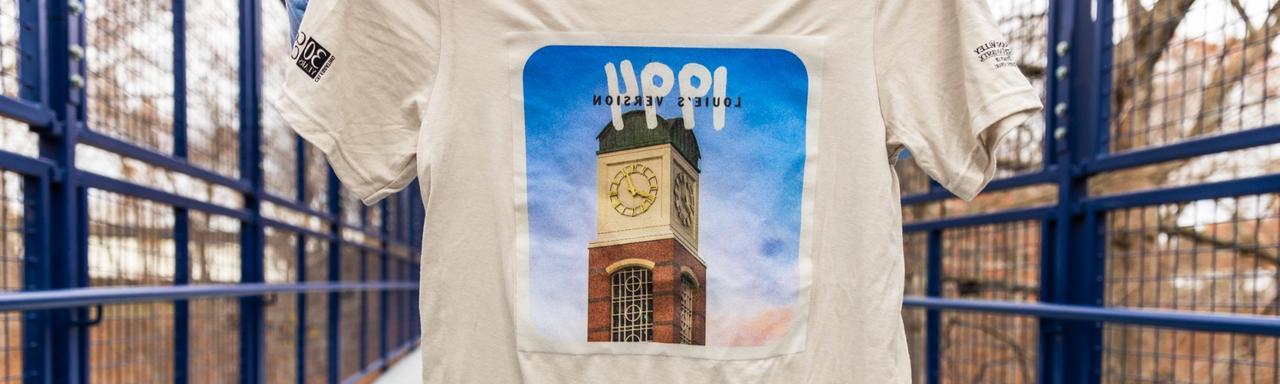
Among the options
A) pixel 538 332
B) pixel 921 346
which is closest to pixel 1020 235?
pixel 921 346

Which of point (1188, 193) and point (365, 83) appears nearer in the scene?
point (365, 83)

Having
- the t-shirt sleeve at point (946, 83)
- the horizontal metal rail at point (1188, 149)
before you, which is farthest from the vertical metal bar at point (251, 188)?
the horizontal metal rail at point (1188, 149)

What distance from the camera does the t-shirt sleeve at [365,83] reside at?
129 cm

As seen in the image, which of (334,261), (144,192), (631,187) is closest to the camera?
(631,187)

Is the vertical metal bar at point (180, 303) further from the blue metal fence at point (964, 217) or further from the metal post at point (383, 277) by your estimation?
the metal post at point (383, 277)

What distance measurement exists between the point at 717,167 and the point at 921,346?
2588 mm

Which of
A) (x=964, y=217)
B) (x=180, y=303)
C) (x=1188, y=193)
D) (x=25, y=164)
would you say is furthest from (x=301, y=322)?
(x=1188, y=193)

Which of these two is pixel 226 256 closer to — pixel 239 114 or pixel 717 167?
pixel 239 114

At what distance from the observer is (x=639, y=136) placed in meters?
1.30

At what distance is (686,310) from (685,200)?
0.17 m

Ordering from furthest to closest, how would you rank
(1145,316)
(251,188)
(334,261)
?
(334,261)
(251,188)
(1145,316)

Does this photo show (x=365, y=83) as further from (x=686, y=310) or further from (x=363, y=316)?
(x=363, y=316)

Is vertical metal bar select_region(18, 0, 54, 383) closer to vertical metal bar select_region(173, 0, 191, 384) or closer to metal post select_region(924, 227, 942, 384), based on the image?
vertical metal bar select_region(173, 0, 191, 384)

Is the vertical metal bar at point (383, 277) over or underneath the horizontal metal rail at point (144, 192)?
underneath
